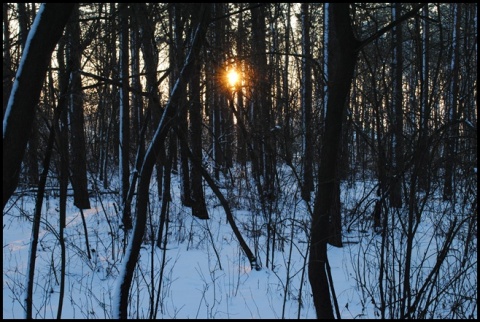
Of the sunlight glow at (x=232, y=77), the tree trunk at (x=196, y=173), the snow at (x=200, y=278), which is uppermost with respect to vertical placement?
the tree trunk at (x=196, y=173)

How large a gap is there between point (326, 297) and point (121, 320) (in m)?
1.30

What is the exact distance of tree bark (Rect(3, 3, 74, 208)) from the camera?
73.5 inches

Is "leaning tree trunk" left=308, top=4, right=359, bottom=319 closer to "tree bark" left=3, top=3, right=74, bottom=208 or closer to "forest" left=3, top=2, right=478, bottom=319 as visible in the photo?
"forest" left=3, top=2, right=478, bottom=319

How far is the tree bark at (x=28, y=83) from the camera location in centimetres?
187

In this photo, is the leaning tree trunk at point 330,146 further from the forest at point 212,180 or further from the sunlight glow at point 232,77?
the sunlight glow at point 232,77

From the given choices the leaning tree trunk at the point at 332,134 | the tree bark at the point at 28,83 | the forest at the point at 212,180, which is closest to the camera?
the tree bark at the point at 28,83

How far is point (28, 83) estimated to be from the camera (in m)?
1.90

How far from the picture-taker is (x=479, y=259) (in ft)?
7.91

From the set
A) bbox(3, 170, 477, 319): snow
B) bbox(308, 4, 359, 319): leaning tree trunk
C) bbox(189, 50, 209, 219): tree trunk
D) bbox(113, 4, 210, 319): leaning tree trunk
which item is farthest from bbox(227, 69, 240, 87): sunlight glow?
bbox(189, 50, 209, 219): tree trunk

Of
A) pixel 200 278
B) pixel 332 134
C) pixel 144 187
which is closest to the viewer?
pixel 332 134

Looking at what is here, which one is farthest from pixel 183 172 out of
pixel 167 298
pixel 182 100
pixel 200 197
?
pixel 182 100

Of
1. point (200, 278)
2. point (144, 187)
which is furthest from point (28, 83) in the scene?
point (200, 278)

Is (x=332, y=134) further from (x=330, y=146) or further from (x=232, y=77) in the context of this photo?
(x=232, y=77)

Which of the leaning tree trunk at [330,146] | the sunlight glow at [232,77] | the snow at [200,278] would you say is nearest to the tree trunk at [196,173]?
the snow at [200,278]
